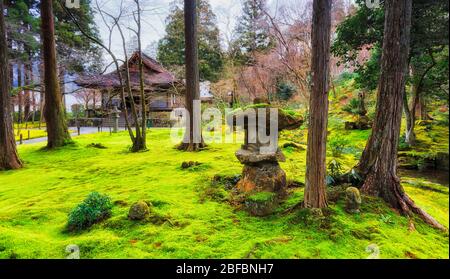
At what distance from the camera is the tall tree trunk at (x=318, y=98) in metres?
3.19

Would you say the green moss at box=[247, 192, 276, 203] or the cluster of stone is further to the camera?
the cluster of stone

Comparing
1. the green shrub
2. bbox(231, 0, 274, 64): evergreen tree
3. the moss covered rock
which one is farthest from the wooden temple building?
the moss covered rock

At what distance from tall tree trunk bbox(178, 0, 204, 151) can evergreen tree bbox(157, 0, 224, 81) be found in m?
12.3

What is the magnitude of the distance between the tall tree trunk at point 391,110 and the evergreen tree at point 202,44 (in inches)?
722

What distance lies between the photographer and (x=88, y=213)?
12.2 ft

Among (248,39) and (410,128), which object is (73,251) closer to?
(410,128)

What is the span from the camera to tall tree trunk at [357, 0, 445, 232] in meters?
3.75

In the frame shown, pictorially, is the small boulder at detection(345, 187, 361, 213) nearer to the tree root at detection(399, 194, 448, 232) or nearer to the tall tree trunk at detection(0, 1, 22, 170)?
the tree root at detection(399, 194, 448, 232)

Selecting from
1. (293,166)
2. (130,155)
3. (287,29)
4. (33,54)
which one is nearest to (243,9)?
(287,29)

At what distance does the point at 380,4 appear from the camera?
19.3 ft

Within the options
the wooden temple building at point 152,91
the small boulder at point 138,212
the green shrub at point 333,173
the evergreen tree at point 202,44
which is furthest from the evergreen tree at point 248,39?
the small boulder at point 138,212
